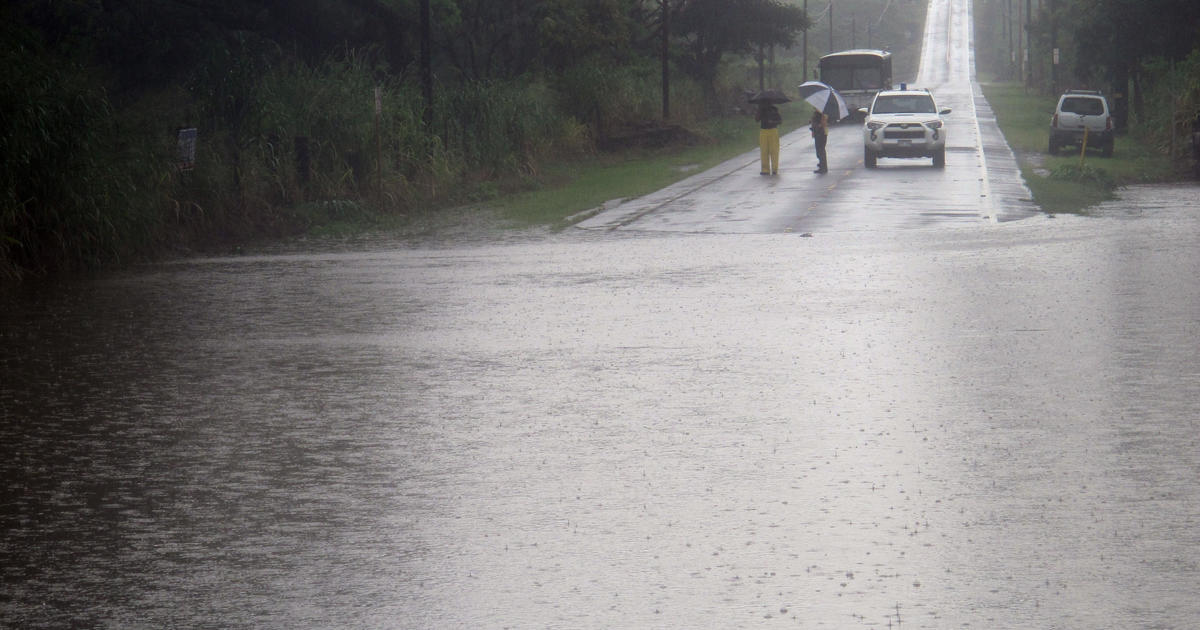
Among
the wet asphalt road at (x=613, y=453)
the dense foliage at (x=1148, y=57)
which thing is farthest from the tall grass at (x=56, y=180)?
the dense foliage at (x=1148, y=57)

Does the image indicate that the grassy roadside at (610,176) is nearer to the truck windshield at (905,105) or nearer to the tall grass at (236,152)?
the tall grass at (236,152)

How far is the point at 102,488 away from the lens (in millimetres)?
7684

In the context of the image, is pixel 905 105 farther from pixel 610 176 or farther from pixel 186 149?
pixel 186 149

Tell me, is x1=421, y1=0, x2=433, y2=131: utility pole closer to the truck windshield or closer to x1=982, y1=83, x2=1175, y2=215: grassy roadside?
the truck windshield

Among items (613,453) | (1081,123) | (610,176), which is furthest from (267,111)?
(1081,123)

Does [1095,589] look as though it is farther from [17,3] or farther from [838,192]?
[17,3]

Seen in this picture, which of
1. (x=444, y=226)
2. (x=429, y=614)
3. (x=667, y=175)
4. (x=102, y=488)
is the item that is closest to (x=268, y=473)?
(x=102, y=488)

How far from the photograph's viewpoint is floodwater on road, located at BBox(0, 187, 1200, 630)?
582 centimetres

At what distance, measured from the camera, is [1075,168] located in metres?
31.0

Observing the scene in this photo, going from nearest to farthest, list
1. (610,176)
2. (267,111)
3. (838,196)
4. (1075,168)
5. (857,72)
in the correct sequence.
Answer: (267,111), (838,196), (1075,168), (610,176), (857,72)

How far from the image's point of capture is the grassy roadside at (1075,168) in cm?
2639

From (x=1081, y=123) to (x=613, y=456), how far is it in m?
33.5

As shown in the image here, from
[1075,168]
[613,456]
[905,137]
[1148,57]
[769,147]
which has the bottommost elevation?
[613,456]

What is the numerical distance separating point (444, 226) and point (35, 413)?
48.8 feet
